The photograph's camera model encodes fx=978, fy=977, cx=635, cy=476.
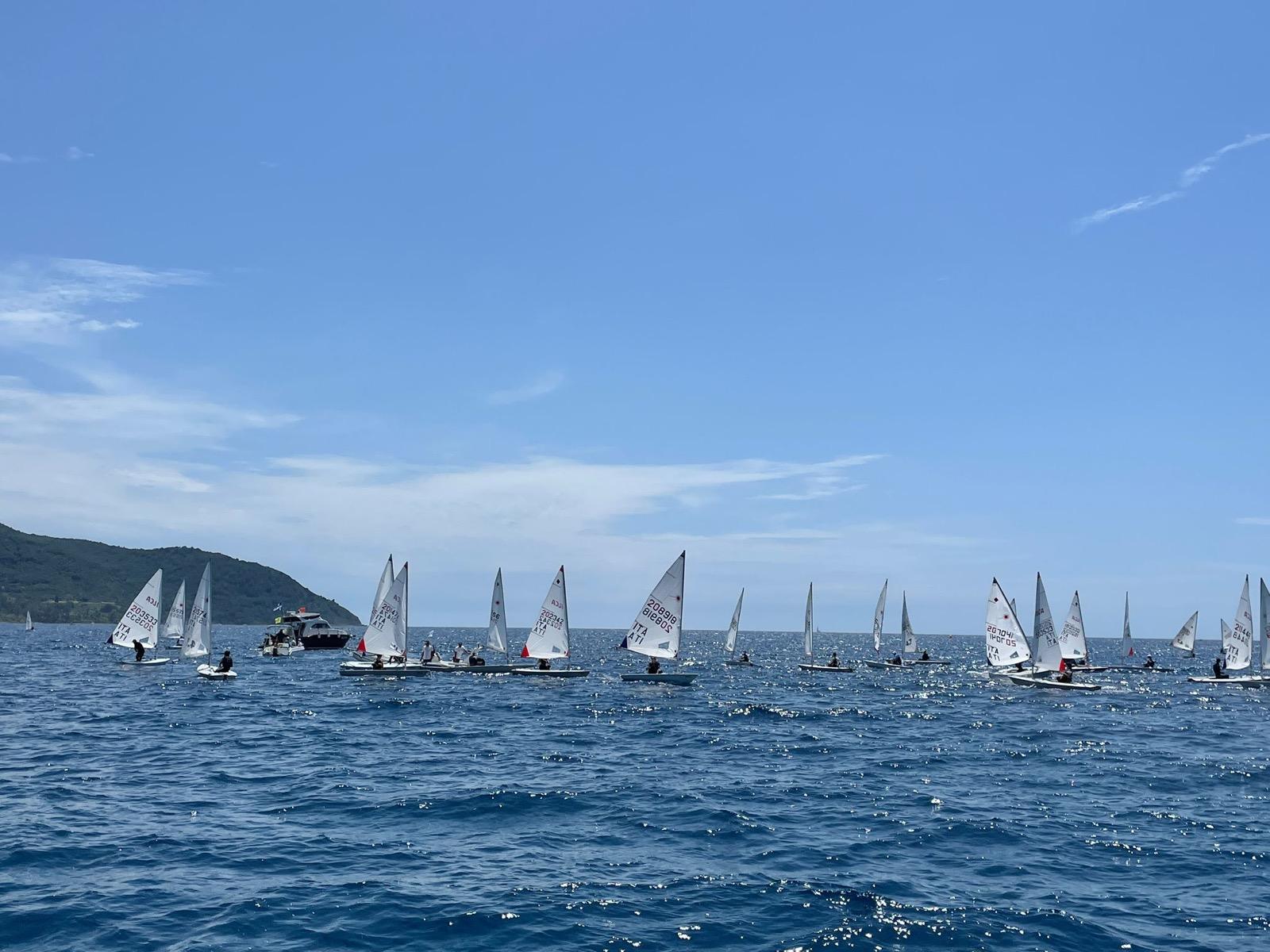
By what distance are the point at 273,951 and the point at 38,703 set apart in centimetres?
4352

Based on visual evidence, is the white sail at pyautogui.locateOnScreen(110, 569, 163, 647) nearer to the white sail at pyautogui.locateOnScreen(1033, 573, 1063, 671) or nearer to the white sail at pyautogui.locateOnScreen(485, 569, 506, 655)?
the white sail at pyautogui.locateOnScreen(485, 569, 506, 655)

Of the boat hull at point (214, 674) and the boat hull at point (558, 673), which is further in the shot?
the boat hull at point (558, 673)

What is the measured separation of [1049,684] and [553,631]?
35.8m

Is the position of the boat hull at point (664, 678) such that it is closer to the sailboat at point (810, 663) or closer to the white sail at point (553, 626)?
the white sail at point (553, 626)

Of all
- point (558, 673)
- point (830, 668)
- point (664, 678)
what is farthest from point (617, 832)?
point (830, 668)

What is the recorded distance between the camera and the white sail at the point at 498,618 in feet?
246

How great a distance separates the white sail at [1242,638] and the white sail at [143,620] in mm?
83957

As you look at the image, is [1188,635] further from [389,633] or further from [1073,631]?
[389,633]

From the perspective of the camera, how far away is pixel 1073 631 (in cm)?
8988

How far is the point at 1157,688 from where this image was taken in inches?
3059

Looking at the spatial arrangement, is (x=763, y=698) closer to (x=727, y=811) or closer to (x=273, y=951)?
(x=727, y=811)

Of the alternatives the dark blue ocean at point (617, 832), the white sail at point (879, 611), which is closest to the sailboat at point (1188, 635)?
the white sail at point (879, 611)

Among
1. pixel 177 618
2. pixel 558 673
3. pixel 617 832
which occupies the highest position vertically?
pixel 177 618

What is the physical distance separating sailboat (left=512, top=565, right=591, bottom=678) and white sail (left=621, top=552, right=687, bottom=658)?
22.6 feet
